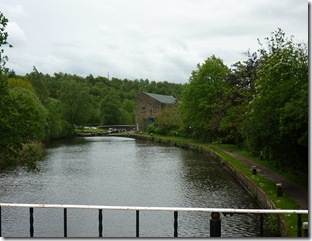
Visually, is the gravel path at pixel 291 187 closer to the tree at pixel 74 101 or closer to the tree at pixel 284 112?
the tree at pixel 284 112

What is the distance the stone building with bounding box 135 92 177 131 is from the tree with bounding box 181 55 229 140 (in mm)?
29101

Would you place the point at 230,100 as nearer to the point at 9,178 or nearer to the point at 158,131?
the point at 9,178

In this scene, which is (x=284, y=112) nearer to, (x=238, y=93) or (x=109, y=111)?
(x=238, y=93)

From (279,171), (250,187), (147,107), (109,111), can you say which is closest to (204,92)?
(279,171)

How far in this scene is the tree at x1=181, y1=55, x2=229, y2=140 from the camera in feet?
158

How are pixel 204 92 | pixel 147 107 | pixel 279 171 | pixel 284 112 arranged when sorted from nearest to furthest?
pixel 284 112
pixel 279 171
pixel 204 92
pixel 147 107

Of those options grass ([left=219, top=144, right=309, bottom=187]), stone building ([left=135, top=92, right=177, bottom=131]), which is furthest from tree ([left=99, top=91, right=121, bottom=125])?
grass ([left=219, top=144, right=309, bottom=187])

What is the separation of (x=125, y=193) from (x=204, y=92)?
1150 inches

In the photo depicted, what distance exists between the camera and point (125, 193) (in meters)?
21.7

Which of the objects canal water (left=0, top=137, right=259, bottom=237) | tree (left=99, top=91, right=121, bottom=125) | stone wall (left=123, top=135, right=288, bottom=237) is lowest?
canal water (left=0, top=137, right=259, bottom=237)

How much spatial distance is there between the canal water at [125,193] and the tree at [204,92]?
35.4 feet

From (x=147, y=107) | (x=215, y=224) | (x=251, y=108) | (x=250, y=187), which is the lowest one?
(x=250, y=187)

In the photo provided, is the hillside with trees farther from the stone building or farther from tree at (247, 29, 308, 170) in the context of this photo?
the stone building

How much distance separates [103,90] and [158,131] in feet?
170
